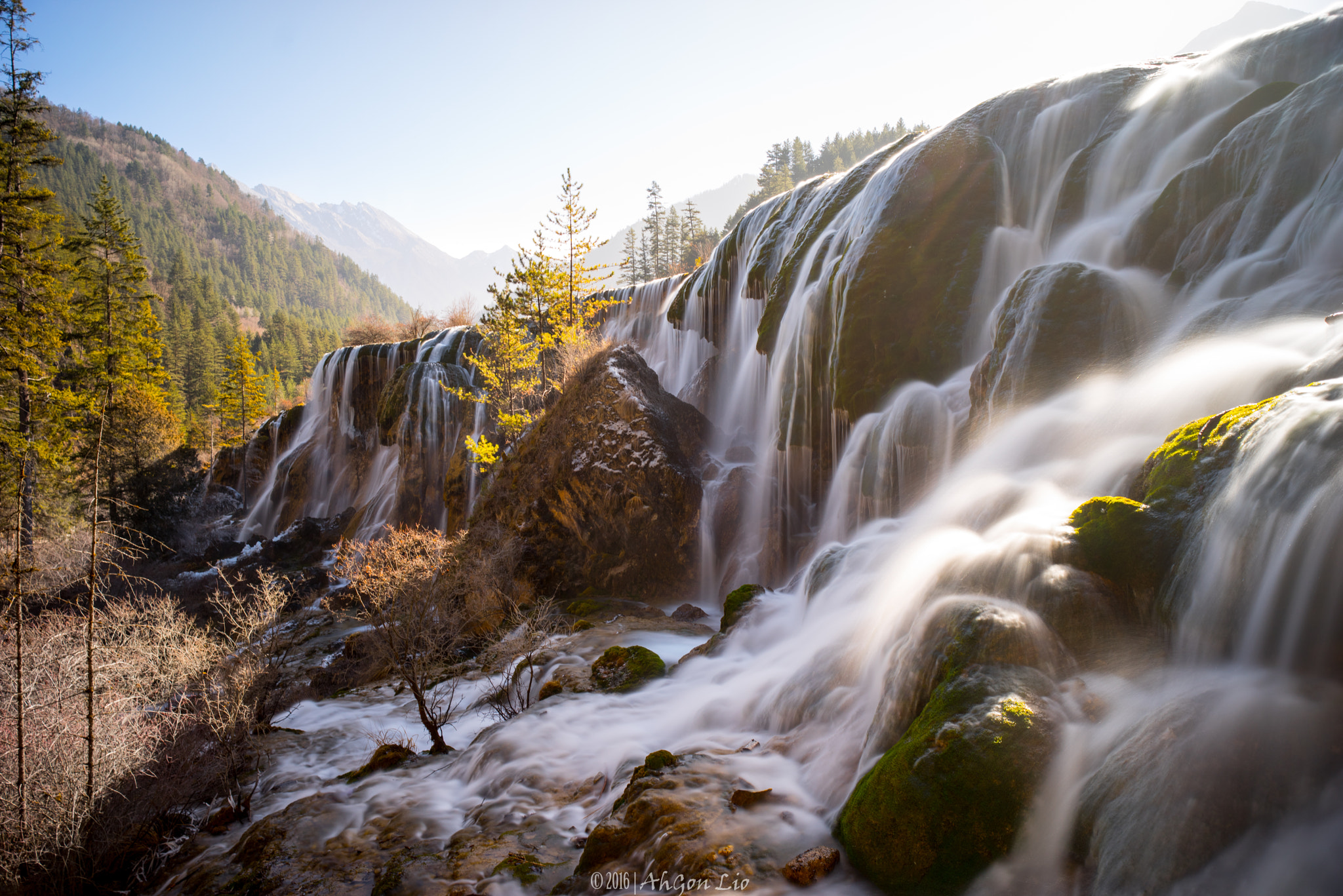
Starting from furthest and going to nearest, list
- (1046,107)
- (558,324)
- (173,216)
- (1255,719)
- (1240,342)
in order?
(173,216)
(558,324)
(1046,107)
(1240,342)
(1255,719)

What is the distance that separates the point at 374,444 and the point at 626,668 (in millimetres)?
29338

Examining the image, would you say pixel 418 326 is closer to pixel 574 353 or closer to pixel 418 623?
pixel 574 353

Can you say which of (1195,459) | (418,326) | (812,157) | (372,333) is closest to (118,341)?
(372,333)

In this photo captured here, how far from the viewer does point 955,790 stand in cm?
386

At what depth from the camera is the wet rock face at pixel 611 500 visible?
1612 centimetres

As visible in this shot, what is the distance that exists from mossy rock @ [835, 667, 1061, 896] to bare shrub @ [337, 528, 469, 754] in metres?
6.90

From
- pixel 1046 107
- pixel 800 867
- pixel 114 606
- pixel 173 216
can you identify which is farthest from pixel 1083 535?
A: pixel 173 216

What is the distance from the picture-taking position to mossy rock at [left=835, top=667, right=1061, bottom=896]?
3725 millimetres

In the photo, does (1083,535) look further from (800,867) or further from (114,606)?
(114,606)

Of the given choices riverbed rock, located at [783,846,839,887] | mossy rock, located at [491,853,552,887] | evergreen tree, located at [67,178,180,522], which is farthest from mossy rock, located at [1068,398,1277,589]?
evergreen tree, located at [67,178,180,522]

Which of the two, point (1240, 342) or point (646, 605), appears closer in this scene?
point (1240, 342)

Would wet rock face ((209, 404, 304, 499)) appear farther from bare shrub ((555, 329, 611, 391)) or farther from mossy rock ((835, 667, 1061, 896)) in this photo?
mossy rock ((835, 667, 1061, 896))

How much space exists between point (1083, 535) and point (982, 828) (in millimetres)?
2895

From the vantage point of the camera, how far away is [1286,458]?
428cm
